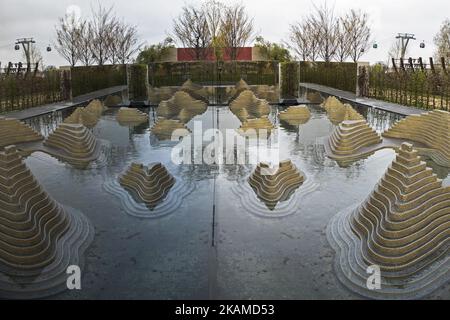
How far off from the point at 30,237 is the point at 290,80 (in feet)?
75.1

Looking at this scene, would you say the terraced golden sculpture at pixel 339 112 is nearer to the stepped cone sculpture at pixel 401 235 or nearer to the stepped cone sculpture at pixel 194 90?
the stepped cone sculpture at pixel 401 235

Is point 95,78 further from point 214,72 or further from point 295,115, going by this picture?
point 295,115

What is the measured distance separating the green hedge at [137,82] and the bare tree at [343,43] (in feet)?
69.4

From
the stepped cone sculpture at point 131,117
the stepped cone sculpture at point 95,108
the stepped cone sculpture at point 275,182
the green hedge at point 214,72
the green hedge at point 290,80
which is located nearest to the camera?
the stepped cone sculpture at point 275,182

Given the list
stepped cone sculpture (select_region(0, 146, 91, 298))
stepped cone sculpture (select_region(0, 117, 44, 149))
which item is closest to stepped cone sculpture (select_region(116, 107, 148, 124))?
stepped cone sculpture (select_region(0, 117, 44, 149))

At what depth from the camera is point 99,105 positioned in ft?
67.1

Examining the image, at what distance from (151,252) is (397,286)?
2.87 meters

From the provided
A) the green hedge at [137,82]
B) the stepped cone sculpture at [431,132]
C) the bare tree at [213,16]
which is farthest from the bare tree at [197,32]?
the stepped cone sculpture at [431,132]

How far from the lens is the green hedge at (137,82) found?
85.7ft

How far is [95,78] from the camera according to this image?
30.3 meters

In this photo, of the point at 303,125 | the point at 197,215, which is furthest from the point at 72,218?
the point at 303,125

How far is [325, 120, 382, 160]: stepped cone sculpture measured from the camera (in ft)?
36.9

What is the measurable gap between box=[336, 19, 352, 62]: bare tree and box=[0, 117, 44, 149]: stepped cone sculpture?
33.5m
